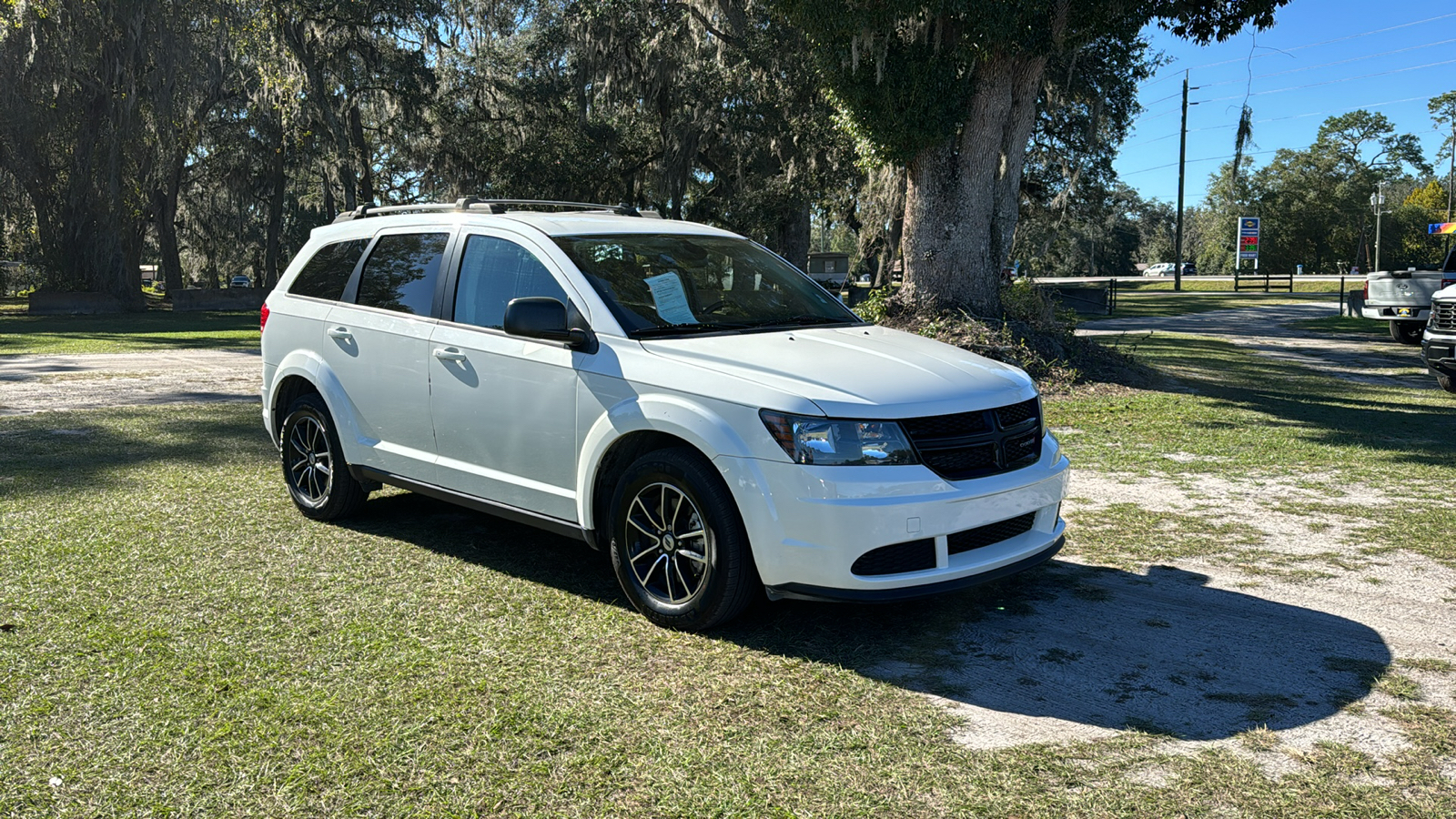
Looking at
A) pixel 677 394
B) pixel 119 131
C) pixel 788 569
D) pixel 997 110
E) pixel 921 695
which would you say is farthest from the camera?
pixel 119 131

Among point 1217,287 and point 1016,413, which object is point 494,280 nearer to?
point 1016,413

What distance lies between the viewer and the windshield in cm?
530

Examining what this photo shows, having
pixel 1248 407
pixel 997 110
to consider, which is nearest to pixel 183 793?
pixel 1248 407

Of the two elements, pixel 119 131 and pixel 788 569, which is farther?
pixel 119 131

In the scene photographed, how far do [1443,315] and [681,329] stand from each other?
11.3 m

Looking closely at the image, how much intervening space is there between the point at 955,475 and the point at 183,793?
294 cm

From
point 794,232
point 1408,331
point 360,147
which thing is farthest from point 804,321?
point 360,147

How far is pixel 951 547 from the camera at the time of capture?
4609mm

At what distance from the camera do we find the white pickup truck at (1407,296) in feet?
63.0

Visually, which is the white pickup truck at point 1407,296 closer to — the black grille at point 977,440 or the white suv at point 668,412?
the black grille at point 977,440

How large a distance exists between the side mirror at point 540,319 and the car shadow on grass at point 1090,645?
4.10ft

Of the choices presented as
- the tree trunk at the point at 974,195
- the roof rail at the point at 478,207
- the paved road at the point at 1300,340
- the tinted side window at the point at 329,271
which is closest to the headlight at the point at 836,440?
the roof rail at the point at 478,207

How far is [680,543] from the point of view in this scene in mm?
4754

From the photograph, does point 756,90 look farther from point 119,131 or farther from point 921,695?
point 921,695
